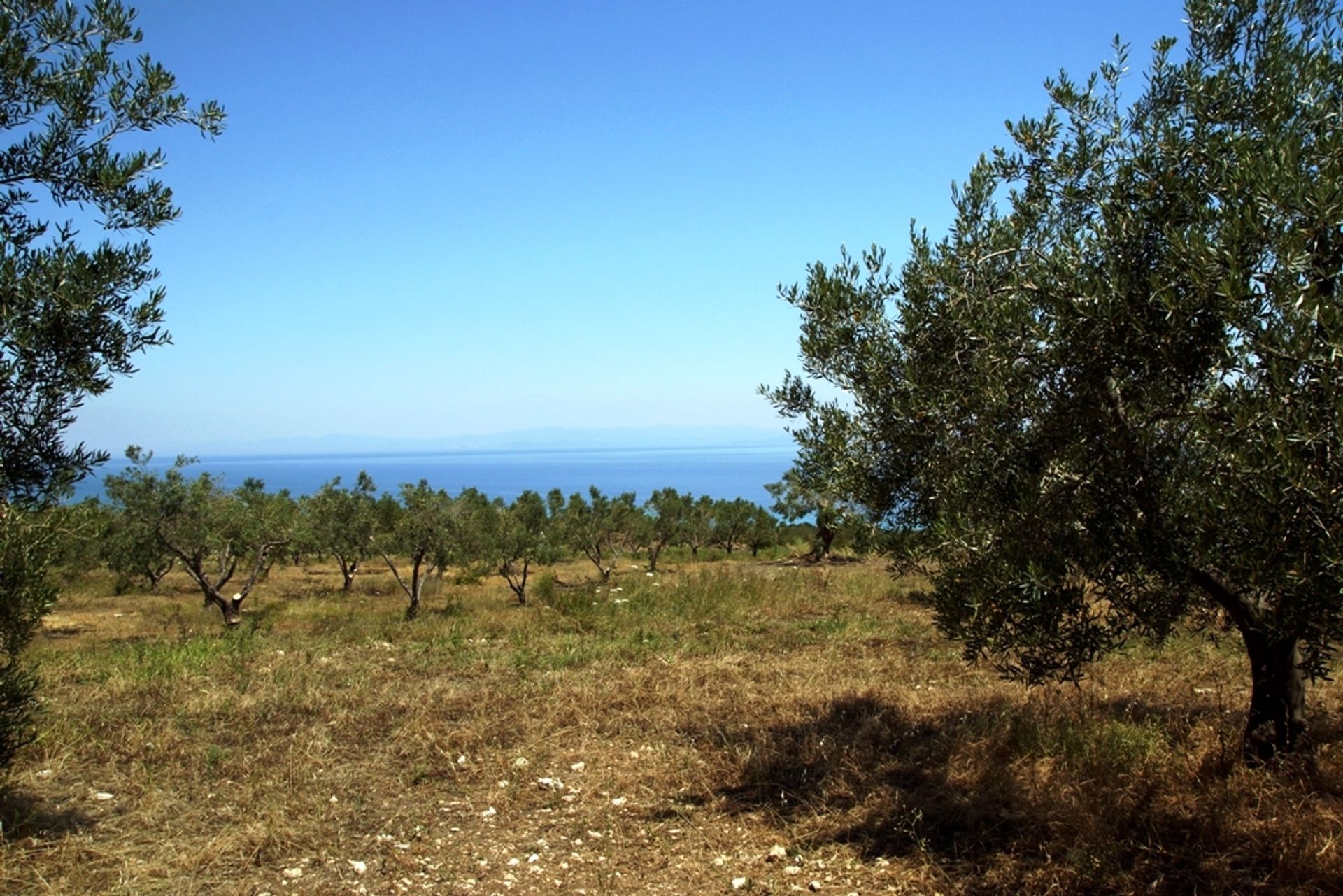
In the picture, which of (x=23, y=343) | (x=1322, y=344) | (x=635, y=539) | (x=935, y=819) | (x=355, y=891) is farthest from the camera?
(x=635, y=539)

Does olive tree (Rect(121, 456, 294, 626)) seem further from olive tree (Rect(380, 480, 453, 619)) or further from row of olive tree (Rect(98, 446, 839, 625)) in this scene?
olive tree (Rect(380, 480, 453, 619))

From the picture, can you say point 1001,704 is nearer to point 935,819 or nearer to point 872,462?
point 935,819

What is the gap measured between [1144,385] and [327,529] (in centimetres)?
3233

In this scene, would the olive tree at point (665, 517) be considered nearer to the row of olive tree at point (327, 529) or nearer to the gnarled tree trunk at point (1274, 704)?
the row of olive tree at point (327, 529)

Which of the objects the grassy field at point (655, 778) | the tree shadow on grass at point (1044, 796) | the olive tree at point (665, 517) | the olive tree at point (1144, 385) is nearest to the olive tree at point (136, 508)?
the grassy field at point (655, 778)

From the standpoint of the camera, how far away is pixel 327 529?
1281 inches

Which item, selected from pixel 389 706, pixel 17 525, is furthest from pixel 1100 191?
pixel 389 706

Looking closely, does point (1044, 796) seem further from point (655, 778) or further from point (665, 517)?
point (665, 517)

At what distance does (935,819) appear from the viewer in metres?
6.70

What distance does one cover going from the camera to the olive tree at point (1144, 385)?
13.5ft

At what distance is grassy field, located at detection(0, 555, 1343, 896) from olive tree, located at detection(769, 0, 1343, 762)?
1.29 metres

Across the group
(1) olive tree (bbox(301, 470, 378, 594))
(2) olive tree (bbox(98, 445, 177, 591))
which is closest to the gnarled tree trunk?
(2) olive tree (bbox(98, 445, 177, 591))

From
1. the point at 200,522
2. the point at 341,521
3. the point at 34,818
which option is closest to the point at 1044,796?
the point at 34,818

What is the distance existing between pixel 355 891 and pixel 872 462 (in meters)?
5.32
